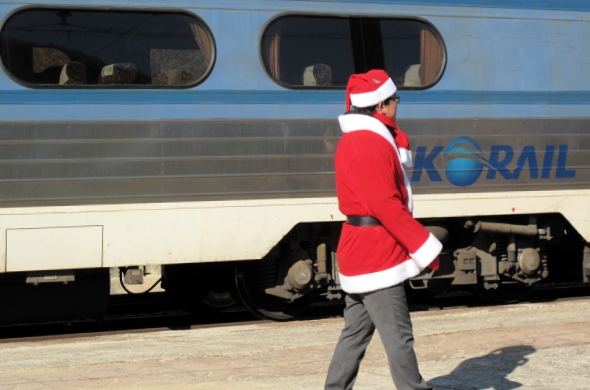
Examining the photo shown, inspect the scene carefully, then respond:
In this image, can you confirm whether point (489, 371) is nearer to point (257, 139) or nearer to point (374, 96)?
point (374, 96)

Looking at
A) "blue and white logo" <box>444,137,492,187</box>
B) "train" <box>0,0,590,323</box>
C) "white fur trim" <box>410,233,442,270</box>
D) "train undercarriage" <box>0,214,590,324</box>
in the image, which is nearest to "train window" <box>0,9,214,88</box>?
"train" <box>0,0,590,323</box>

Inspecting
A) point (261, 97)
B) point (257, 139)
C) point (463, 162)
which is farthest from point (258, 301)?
point (463, 162)

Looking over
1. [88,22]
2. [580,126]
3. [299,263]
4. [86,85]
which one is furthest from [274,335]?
[580,126]

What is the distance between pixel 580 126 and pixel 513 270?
1491 millimetres

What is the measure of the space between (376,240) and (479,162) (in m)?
3.95

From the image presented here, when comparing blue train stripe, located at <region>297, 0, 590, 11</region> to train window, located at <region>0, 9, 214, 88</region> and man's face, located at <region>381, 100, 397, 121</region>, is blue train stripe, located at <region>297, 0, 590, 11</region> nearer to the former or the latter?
train window, located at <region>0, 9, 214, 88</region>

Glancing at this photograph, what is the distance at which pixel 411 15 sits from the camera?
25.1 feet

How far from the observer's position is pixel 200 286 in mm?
8352

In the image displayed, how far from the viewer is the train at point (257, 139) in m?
6.78

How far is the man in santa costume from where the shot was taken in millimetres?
3920

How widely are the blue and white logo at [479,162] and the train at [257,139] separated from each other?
0.02 m

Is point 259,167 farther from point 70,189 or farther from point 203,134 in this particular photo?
point 70,189

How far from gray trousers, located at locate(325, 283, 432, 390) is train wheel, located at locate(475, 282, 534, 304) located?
468 centimetres

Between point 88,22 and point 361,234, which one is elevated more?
point 88,22
